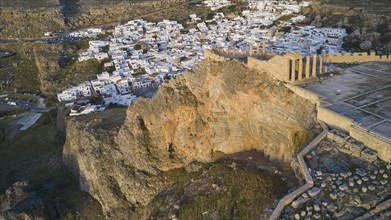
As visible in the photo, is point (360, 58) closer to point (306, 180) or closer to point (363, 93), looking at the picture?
point (363, 93)

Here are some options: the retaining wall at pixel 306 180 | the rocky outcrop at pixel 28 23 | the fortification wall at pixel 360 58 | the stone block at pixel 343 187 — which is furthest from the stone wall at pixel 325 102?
the rocky outcrop at pixel 28 23

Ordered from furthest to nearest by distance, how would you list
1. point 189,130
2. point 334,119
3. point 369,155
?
1. point 189,130
2. point 334,119
3. point 369,155

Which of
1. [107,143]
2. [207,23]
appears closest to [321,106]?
[107,143]

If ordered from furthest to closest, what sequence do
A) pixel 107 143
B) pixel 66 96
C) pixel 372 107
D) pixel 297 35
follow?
pixel 297 35, pixel 66 96, pixel 107 143, pixel 372 107

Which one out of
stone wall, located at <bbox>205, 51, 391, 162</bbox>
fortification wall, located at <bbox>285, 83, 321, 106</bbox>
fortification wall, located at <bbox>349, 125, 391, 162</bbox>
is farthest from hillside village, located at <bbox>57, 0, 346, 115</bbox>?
fortification wall, located at <bbox>349, 125, 391, 162</bbox>

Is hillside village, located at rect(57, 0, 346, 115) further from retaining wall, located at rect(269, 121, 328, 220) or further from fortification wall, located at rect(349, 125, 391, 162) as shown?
fortification wall, located at rect(349, 125, 391, 162)

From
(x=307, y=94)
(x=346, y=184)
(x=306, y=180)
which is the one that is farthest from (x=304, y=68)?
(x=346, y=184)

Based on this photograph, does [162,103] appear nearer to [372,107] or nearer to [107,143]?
[107,143]
